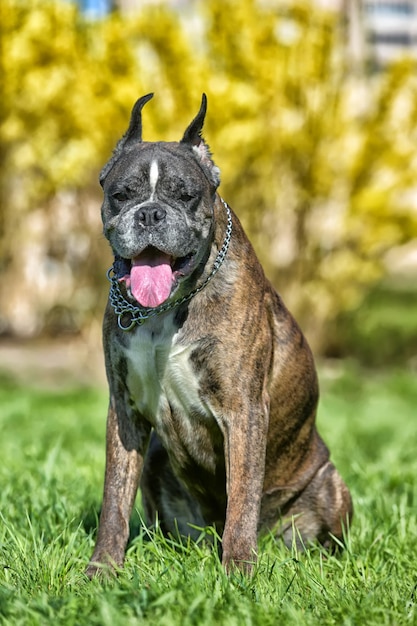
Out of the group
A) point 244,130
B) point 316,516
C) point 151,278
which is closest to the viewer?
point 151,278

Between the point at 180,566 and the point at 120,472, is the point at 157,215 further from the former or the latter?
the point at 180,566

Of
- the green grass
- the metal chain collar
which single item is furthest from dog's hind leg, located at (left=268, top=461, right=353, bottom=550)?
the metal chain collar

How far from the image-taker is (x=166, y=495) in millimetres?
3666

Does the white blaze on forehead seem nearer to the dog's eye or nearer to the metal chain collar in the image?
the dog's eye

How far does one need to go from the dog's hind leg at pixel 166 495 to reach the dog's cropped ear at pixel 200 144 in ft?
3.32

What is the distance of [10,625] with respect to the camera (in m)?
2.50

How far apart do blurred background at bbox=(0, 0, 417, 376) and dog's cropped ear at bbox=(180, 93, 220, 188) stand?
5.04 metres

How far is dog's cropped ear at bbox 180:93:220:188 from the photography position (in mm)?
3309

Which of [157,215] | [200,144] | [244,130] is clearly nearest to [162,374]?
[157,215]

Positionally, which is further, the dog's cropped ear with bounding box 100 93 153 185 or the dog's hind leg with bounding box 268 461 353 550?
the dog's hind leg with bounding box 268 461 353 550

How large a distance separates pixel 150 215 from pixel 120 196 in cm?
20

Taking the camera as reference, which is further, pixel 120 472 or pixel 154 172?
pixel 120 472

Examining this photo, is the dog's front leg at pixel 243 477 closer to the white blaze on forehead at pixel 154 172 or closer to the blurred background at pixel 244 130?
the white blaze on forehead at pixel 154 172

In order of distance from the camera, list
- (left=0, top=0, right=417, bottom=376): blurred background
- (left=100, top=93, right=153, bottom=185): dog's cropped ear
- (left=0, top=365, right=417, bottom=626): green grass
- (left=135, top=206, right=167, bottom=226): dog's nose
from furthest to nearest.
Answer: (left=0, top=0, right=417, bottom=376): blurred background → (left=100, top=93, right=153, bottom=185): dog's cropped ear → (left=135, top=206, right=167, bottom=226): dog's nose → (left=0, top=365, right=417, bottom=626): green grass
